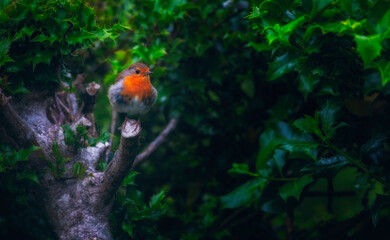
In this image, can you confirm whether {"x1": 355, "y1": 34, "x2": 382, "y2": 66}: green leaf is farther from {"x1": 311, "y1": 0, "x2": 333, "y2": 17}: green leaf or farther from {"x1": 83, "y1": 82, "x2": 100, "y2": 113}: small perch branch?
{"x1": 83, "y1": 82, "x2": 100, "y2": 113}: small perch branch

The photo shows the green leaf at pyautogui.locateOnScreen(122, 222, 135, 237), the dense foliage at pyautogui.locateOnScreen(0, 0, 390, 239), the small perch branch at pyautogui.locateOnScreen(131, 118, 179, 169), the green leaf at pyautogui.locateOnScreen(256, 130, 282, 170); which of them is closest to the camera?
the dense foliage at pyautogui.locateOnScreen(0, 0, 390, 239)

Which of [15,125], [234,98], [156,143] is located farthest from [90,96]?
[234,98]

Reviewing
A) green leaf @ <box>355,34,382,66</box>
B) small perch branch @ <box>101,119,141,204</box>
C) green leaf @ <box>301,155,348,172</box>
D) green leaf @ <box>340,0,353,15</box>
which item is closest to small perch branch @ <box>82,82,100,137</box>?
small perch branch @ <box>101,119,141,204</box>

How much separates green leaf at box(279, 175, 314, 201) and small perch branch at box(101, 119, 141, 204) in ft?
3.05

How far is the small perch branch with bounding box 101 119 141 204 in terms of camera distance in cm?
208

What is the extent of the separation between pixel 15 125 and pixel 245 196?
1.54 meters

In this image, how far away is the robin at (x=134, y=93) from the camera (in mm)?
2576

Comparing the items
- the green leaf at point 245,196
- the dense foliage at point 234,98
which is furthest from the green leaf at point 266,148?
the green leaf at point 245,196

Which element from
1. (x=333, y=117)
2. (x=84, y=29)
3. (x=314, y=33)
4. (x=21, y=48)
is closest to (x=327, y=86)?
(x=333, y=117)

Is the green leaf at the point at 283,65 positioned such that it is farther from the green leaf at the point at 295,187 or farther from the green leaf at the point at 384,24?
the green leaf at the point at 295,187

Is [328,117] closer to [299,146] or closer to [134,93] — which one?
[299,146]

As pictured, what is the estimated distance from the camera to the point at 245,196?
2.63 metres

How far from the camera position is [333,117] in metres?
2.03

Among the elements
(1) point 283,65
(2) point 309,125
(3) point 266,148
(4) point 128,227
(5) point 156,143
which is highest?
(1) point 283,65
